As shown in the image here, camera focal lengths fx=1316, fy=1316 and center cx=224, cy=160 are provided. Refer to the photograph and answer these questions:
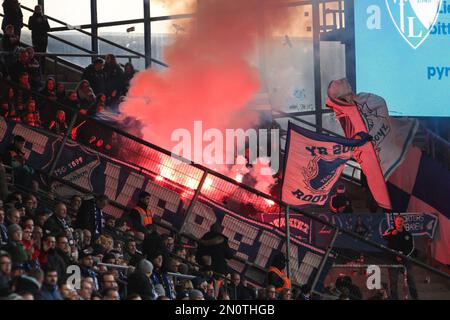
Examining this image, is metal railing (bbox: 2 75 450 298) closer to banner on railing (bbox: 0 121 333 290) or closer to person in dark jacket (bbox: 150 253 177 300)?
banner on railing (bbox: 0 121 333 290)

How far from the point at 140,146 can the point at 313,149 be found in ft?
8.99

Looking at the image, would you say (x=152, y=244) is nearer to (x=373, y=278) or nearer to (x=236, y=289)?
(x=236, y=289)

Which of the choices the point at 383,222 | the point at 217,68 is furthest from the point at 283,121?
the point at 383,222

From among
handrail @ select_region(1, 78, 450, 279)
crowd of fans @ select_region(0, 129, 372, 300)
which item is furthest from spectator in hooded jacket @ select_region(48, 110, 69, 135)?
crowd of fans @ select_region(0, 129, 372, 300)

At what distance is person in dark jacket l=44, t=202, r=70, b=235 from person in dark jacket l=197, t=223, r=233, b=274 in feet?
6.89

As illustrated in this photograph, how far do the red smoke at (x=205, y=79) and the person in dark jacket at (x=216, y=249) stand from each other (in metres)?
4.39

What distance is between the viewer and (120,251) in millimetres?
16141

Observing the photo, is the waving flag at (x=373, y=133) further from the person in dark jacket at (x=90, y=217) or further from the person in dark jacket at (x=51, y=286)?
the person in dark jacket at (x=51, y=286)

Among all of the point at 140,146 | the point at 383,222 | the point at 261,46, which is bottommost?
the point at 383,222

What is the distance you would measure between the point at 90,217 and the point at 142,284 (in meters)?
2.19

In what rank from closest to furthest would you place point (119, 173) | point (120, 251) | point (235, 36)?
point (120, 251) → point (119, 173) → point (235, 36)

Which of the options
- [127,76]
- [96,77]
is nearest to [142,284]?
[96,77]

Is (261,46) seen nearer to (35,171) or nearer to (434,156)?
(434,156)

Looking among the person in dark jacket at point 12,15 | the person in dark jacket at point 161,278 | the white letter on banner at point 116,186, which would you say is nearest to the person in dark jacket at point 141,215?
the white letter on banner at point 116,186
